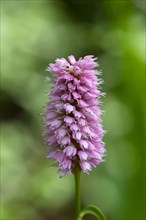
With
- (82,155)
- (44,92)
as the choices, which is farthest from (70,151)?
(44,92)

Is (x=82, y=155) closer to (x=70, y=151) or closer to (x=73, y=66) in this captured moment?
(x=70, y=151)

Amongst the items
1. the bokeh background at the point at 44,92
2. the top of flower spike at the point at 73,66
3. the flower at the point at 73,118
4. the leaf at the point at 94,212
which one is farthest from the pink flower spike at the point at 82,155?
the bokeh background at the point at 44,92

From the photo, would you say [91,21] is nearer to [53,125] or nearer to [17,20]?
[17,20]

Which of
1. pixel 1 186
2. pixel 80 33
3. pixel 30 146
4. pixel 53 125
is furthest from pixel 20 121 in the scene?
pixel 53 125

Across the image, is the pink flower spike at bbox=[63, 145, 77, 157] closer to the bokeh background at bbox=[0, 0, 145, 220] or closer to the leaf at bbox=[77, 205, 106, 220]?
the leaf at bbox=[77, 205, 106, 220]

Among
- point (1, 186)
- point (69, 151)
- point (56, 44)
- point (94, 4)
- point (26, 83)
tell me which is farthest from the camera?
point (94, 4)
